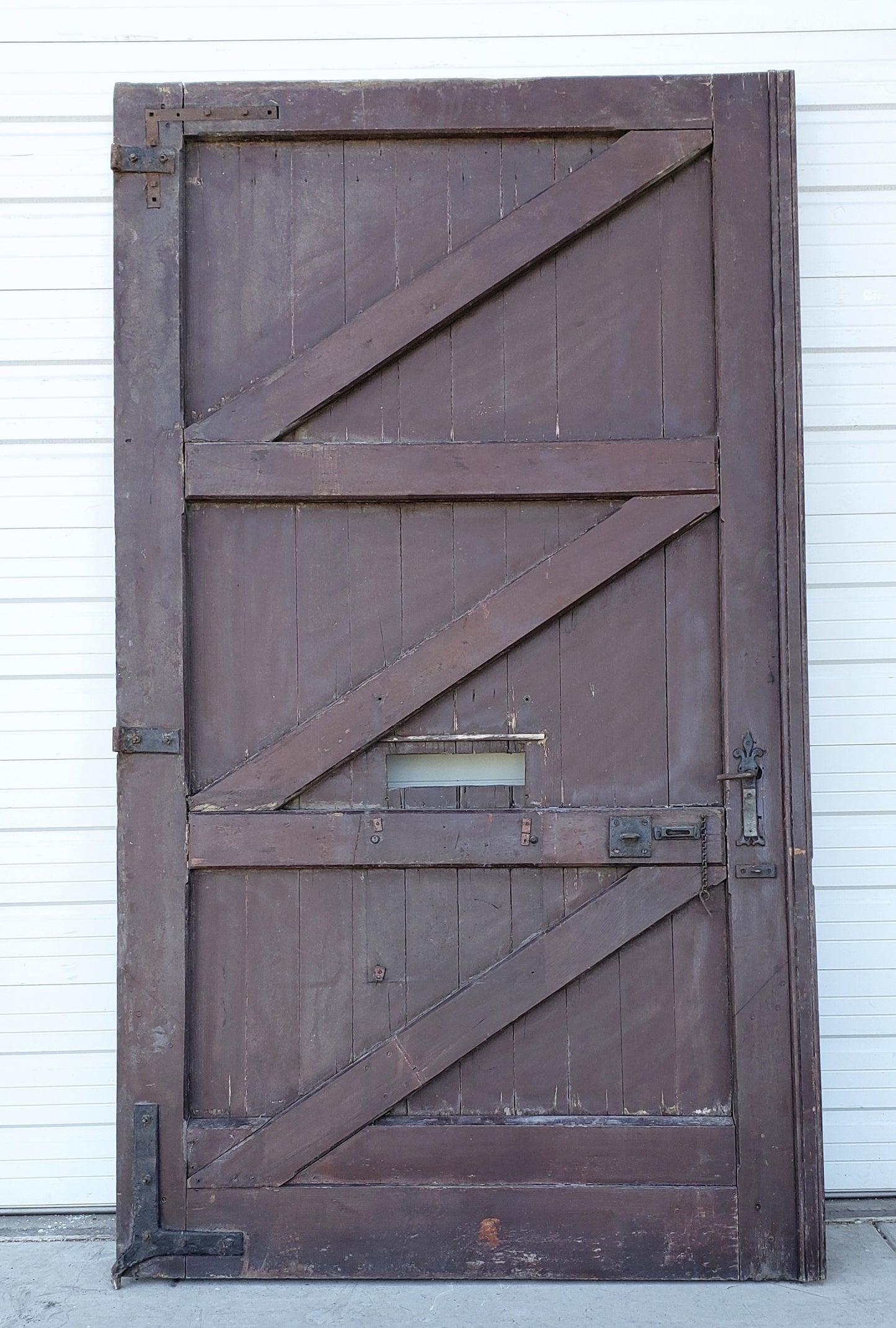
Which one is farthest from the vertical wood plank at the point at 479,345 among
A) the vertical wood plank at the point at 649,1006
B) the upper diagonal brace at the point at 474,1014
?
the vertical wood plank at the point at 649,1006

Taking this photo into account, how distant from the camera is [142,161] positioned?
2568mm

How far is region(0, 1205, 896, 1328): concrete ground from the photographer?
2314 millimetres

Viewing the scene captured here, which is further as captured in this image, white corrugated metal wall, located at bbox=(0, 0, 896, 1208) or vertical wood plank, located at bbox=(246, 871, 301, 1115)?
white corrugated metal wall, located at bbox=(0, 0, 896, 1208)

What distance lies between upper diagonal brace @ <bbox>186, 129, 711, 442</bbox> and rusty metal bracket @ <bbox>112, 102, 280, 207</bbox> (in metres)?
0.54

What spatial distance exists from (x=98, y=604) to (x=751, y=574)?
1681 millimetres

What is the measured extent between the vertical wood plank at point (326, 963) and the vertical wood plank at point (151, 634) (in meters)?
0.29

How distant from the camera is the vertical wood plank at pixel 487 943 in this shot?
2561mm

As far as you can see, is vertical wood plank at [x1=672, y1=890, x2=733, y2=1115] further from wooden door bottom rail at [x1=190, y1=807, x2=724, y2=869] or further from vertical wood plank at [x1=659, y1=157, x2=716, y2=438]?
vertical wood plank at [x1=659, y1=157, x2=716, y2=438]

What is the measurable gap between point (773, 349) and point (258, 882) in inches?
72.2

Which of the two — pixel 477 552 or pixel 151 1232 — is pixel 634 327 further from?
pixel 151 1232

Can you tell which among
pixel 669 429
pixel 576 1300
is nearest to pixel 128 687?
pixel 669 429

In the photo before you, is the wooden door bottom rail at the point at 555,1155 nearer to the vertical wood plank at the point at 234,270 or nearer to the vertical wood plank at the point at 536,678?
the vertical wood plank at the point at 536,678

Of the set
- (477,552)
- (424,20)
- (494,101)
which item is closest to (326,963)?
(477,552)

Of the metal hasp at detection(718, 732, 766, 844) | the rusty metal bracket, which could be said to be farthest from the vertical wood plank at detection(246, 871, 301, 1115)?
the rusty metal bracket
